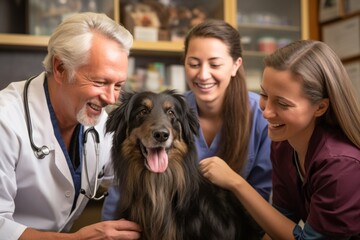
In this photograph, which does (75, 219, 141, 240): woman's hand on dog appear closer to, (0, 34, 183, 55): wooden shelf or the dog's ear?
the dog's ear

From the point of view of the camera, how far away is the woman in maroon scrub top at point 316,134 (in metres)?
1.30

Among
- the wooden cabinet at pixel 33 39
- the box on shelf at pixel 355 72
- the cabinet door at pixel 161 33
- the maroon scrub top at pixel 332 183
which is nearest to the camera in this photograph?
the maroon scrub top at pixel 332 183

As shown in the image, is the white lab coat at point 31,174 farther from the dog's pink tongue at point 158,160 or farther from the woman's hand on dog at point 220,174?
the woman's hand on dog at point 220,174

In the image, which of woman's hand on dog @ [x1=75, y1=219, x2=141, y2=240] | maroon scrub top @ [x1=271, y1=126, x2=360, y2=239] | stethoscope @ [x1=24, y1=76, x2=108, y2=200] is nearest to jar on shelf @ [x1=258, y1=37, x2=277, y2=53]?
stethoscope @ [x1=24, y1=76, x2=108, y2=200]

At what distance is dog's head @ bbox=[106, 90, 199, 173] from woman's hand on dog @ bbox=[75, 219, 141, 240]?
23 centimetres

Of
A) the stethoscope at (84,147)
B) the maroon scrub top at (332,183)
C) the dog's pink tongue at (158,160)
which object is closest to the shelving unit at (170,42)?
the stethoscope at (84,147)

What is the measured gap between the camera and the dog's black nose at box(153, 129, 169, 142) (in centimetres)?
157

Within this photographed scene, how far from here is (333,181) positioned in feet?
4.26

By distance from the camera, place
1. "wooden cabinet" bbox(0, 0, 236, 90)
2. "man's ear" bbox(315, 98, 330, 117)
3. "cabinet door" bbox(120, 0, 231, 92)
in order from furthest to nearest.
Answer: "cabinet door" bbox(120, 0, 231, 92) → "wooden cabinet" bbox(0, 0, 236, 90) → "man's ear" bbox(315, 98, 330, 117)

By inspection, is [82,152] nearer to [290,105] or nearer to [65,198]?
[65,198]

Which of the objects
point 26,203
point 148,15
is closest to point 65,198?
point 26,203

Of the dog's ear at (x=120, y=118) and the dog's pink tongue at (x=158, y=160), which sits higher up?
the dog's ear at (x=120, y=118)

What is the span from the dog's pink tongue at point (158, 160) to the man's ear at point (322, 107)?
57 centimetres

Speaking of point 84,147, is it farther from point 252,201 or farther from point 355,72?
point 355,72
